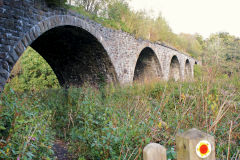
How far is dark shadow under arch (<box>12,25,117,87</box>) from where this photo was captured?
Result: 7.30m

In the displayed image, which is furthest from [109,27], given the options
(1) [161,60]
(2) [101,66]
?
(1) [161,60]

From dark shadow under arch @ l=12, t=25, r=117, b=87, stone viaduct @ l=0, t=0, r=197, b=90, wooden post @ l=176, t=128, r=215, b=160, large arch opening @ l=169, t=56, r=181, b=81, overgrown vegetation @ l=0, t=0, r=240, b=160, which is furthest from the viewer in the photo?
large arch opening @ l=169, t=56, r=181, b=81

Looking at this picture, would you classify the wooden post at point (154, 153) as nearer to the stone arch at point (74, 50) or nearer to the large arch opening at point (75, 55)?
the stone arch at point (74, 50)

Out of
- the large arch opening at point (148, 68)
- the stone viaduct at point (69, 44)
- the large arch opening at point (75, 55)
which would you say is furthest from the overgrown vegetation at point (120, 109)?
the large arch opening at point (148, 68)

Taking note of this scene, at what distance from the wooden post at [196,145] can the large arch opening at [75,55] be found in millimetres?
6198

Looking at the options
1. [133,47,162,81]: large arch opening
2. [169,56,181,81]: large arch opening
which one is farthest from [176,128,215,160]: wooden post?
[169,56,181,81]: large arch opening

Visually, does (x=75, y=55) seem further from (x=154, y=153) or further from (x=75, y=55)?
(x=154, y=153)

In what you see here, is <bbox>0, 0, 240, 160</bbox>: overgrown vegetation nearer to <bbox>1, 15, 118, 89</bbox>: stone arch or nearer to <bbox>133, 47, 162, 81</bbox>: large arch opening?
<bbox>1, 15, 118, 89</bbox>: stone arch

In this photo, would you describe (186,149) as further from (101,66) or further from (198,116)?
(101,66)

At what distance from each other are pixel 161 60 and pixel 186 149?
12.4m

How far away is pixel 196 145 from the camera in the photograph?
890 mm

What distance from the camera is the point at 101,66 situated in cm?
863

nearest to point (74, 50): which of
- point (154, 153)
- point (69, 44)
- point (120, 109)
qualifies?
point (69, 44)

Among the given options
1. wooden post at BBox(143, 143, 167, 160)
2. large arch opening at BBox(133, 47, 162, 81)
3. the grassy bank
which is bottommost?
the grassy bank
